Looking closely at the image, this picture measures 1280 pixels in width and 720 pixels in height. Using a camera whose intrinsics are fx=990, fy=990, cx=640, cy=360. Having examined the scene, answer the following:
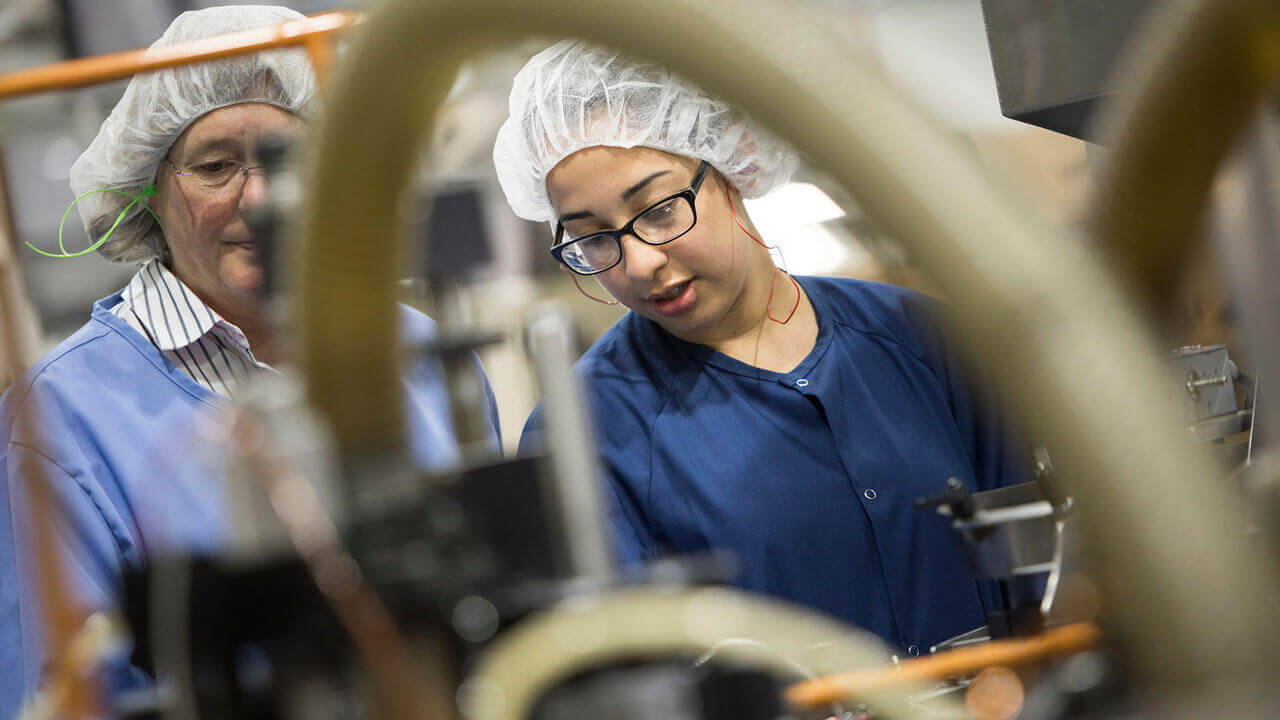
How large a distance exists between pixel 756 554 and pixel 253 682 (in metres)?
1.07

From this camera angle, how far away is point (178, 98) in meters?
1.42

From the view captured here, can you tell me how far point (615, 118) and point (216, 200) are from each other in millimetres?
588

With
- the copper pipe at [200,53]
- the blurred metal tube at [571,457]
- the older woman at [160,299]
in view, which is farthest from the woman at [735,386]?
the blurred metal tube at [571,457]

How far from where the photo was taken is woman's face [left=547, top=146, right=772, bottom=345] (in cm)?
146

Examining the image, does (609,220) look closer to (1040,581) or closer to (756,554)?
(756,554)

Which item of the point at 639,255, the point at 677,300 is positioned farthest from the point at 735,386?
the point at 639,255

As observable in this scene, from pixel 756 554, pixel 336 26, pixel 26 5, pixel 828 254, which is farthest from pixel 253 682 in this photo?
pixel 828 254

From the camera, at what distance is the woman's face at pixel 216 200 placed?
1.40m

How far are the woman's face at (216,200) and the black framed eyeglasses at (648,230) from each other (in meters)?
0.45

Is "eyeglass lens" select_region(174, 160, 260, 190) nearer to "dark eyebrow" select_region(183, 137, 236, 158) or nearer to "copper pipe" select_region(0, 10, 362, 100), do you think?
"dark eyebrow" select_region(183, 137, 236, 158)

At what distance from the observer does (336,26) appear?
38.6 inches

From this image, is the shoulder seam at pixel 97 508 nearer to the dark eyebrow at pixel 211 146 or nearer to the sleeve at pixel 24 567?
the sleeve at pixel 24 567

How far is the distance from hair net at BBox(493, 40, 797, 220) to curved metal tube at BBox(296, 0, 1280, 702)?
1194 millimetres

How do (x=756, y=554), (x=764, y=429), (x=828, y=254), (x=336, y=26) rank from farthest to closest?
(x=828, y=254), (x=764, y=429), (x=756, y=554), (x=336, y=26)
